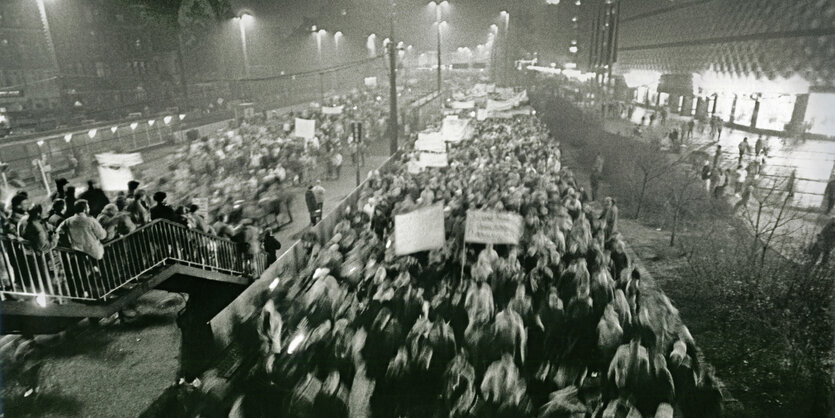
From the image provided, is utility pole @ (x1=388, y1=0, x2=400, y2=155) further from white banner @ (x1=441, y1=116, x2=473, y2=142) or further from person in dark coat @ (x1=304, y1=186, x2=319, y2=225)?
person in dark coat @ (x1=304, y1=186, x2=319, y2=225)

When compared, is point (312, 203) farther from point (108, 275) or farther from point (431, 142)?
point (108, 275)

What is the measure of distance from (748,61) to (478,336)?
30.5 metres

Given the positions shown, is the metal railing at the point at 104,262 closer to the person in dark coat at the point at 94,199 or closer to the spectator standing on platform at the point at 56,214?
the spectator standing on platform at the point at 56,214

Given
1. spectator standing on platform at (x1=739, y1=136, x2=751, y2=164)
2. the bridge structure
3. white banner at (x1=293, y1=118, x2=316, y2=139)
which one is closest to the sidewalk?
spectator standing on platform at (x1=739, y1=136, x2=751, y2=164)

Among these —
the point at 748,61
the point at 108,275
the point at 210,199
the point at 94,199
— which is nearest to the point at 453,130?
the point at 210,199

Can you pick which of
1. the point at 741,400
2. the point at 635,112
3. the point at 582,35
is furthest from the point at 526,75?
the point at 741,400

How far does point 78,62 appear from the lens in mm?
36906

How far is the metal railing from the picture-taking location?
6.16 m

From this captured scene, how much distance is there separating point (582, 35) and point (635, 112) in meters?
32.5

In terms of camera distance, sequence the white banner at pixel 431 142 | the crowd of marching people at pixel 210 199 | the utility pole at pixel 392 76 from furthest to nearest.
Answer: the utility pole at pixel 392 76
the white banner at pixel 431 142
the crowd of marching people at pixel 210 199

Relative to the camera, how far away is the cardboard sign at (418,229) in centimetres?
791

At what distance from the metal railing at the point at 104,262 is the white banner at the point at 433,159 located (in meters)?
7.10

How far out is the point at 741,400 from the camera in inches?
249

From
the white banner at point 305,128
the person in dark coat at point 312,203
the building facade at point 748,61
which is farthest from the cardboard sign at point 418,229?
the building facade at point 748,61
